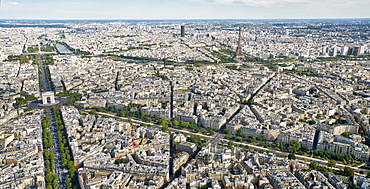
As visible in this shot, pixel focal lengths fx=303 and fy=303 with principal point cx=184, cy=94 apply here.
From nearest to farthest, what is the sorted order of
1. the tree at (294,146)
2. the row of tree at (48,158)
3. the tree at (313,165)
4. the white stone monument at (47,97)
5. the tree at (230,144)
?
the row of tree at (48,158)
the tree at (313,165)
the tree at (294,146)
the tree at (230,144)
the white stone monument at (47,97)

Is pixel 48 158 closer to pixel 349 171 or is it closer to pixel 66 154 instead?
pixel 66 154

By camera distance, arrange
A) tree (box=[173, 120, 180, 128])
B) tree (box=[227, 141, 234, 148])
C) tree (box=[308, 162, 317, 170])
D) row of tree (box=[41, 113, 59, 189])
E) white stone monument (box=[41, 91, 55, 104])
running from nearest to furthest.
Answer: row of tree (box=[41, 113, 59, 189]), tree (box=[308, 162, 317, 170]), tree (box=[227, 141, 234, 148]), tree (box=[173, 120, 180, 128]), white stone monument (box=[41, 91, 55, 104])

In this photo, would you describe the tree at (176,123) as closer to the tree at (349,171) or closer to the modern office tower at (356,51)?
the tree at (349,171)

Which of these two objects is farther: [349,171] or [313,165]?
[313,165]

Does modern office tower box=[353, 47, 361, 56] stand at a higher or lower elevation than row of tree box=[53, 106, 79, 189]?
higher

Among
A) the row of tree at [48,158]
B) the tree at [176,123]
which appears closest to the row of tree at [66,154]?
the row of tree at [48,158]

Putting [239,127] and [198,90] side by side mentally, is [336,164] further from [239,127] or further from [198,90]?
[198,90]

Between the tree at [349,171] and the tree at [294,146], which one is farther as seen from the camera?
the tree at [294,146]

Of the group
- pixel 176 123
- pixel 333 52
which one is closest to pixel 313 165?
pixel 176 123

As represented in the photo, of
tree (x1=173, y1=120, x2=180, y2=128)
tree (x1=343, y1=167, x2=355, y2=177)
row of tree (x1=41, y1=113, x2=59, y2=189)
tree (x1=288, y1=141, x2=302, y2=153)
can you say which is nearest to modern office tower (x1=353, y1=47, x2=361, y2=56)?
tree (x1=288, y1=141, x2=302, y2=153)

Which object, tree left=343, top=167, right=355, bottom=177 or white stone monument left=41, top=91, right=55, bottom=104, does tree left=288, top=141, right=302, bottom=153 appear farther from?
white stone monument left=41, top=91, right=55, bottom=104

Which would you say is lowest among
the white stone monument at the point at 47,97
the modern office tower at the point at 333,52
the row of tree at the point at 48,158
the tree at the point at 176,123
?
the row of tree at the point at 48,158
